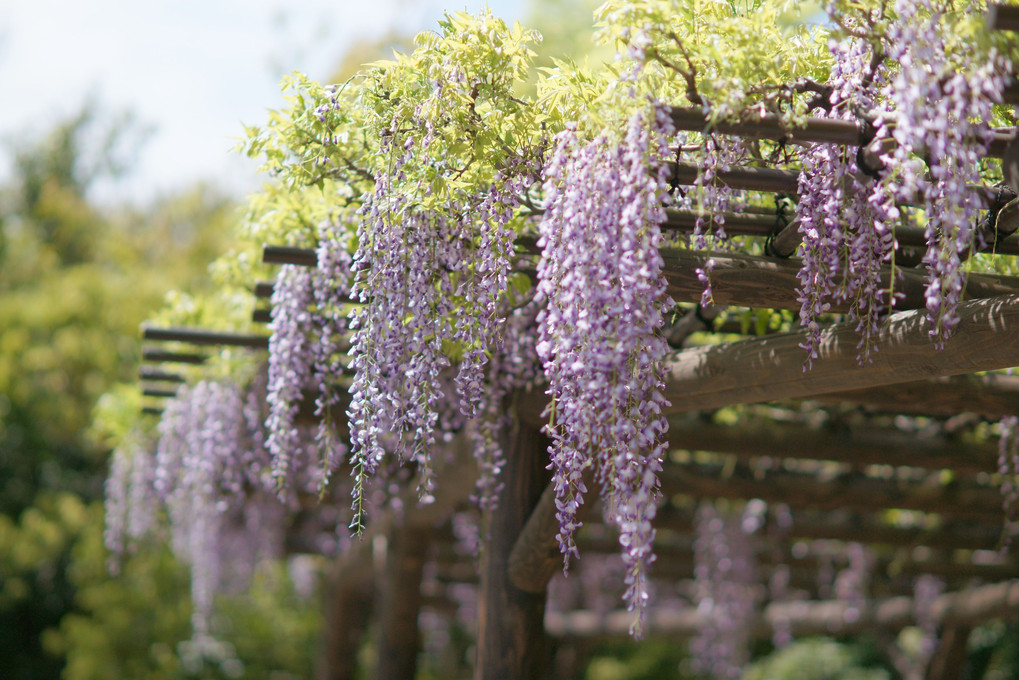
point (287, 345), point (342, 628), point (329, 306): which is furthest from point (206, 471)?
point (342, 628)

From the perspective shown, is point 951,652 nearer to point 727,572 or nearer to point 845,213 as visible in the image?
point 727,572

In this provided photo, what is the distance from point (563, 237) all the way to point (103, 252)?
15.2 m

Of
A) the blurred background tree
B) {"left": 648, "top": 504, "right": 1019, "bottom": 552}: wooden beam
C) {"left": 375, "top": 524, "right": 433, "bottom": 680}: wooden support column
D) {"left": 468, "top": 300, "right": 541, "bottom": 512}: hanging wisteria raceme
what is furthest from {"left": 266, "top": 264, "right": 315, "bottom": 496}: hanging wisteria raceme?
the blurred background tree

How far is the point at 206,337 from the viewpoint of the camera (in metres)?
4.73

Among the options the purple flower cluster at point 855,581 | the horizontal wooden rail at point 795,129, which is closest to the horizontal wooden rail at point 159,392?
the horizontal wooden rail at point 795,129

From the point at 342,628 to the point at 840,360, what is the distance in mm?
6792

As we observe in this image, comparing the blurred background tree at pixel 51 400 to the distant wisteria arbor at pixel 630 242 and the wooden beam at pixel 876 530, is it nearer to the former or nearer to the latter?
the wooden beam at pixel 876 530

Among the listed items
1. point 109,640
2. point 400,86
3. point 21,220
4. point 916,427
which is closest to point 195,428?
point 400,86

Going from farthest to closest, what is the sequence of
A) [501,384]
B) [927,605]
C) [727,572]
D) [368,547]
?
[927,605] → [368,547] → [727,572] → [501,384]

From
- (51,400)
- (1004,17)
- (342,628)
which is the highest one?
(51,400)

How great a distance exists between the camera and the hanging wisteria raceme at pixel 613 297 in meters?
2.40

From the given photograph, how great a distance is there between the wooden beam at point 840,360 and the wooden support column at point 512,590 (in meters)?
0.72

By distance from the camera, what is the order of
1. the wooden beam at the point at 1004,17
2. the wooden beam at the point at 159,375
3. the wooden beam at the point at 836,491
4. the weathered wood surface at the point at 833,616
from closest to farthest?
1. the wooden beam at the point at 1004,17
2. the wooden beam at the point at 159,375
3. the wooden beam at the point at 836,491
4. the weathered wood surface at the point at 833,616

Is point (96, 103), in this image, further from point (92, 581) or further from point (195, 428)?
point (195, 428)
